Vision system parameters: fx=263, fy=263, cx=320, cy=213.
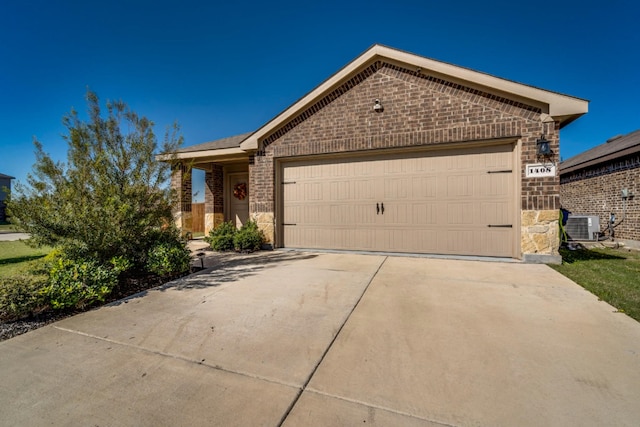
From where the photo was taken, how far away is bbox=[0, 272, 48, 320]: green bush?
2.70 metres

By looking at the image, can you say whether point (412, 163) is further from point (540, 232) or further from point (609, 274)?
point (609, 274)

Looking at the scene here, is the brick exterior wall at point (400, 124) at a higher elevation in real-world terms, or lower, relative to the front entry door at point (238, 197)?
higher

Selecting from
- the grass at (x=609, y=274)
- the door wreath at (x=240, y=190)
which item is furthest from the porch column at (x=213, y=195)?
the grass at (x=609, y=274)

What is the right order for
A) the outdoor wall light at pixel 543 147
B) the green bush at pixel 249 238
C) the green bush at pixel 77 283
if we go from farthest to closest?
the green bush at pixel 249 238 → the outdoor wall light at pixel 543 147 → the green bush at pixel 77 283

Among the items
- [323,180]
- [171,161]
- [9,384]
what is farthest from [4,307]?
[323,180]

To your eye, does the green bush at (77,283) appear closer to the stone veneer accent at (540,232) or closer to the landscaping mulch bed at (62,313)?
the landscaping mulch bed at (62,313)

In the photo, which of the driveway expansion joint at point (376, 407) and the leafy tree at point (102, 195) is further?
the leafy tree at point (102, 195)

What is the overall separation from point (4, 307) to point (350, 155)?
20.0ft

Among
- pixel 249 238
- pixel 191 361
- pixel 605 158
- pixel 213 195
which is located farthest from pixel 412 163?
pixel 605 158

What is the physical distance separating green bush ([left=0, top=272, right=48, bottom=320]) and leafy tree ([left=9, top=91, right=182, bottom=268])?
72cm

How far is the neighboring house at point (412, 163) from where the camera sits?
5.20m

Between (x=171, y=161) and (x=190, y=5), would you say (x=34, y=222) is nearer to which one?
(x=171, y=161)

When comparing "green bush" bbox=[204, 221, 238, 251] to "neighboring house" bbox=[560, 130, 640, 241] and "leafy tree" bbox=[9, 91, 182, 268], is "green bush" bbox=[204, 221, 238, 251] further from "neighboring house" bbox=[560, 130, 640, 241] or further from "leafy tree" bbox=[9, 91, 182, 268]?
"neighboring house" bbox=[560, 130, 640, 241]

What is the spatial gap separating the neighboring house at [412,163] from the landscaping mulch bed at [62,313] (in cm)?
195
